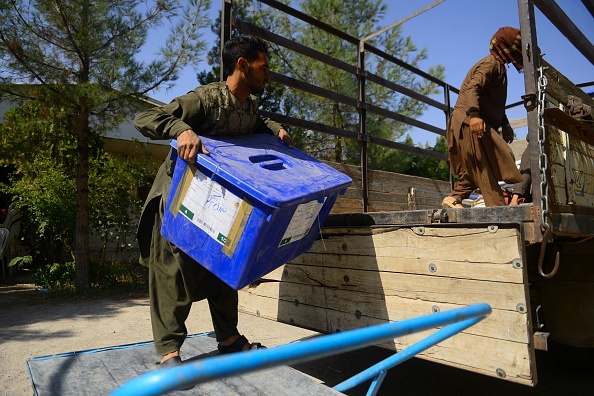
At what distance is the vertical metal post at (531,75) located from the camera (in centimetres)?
231

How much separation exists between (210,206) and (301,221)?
0.47m

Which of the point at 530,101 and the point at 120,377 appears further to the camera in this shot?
the point at 120,377

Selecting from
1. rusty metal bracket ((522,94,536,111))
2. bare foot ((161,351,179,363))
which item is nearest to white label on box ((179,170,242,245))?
bare foot ((161,351,179,363))

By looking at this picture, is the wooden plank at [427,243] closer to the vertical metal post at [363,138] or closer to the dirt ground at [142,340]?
the dirt ground at [142,340]

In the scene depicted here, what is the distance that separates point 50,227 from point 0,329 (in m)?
3.28

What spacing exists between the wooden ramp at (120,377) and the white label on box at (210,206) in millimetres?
664

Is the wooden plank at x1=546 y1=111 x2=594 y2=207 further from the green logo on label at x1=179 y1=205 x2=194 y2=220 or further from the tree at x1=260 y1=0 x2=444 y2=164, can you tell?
the tree at x1=260 y1=0 x2=444 y2=164

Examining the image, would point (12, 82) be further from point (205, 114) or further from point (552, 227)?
point (552, 227)

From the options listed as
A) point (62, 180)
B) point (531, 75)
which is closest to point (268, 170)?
point (531, 75)

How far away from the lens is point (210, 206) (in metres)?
2.20

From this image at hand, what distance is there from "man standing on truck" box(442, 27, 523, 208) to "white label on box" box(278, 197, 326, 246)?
1.50 meters

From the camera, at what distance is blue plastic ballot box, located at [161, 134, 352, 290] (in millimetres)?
2059

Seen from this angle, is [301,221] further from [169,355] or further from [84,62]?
[84,62]

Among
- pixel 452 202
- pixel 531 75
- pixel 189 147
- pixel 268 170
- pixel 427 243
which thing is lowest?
pixel 427 243
